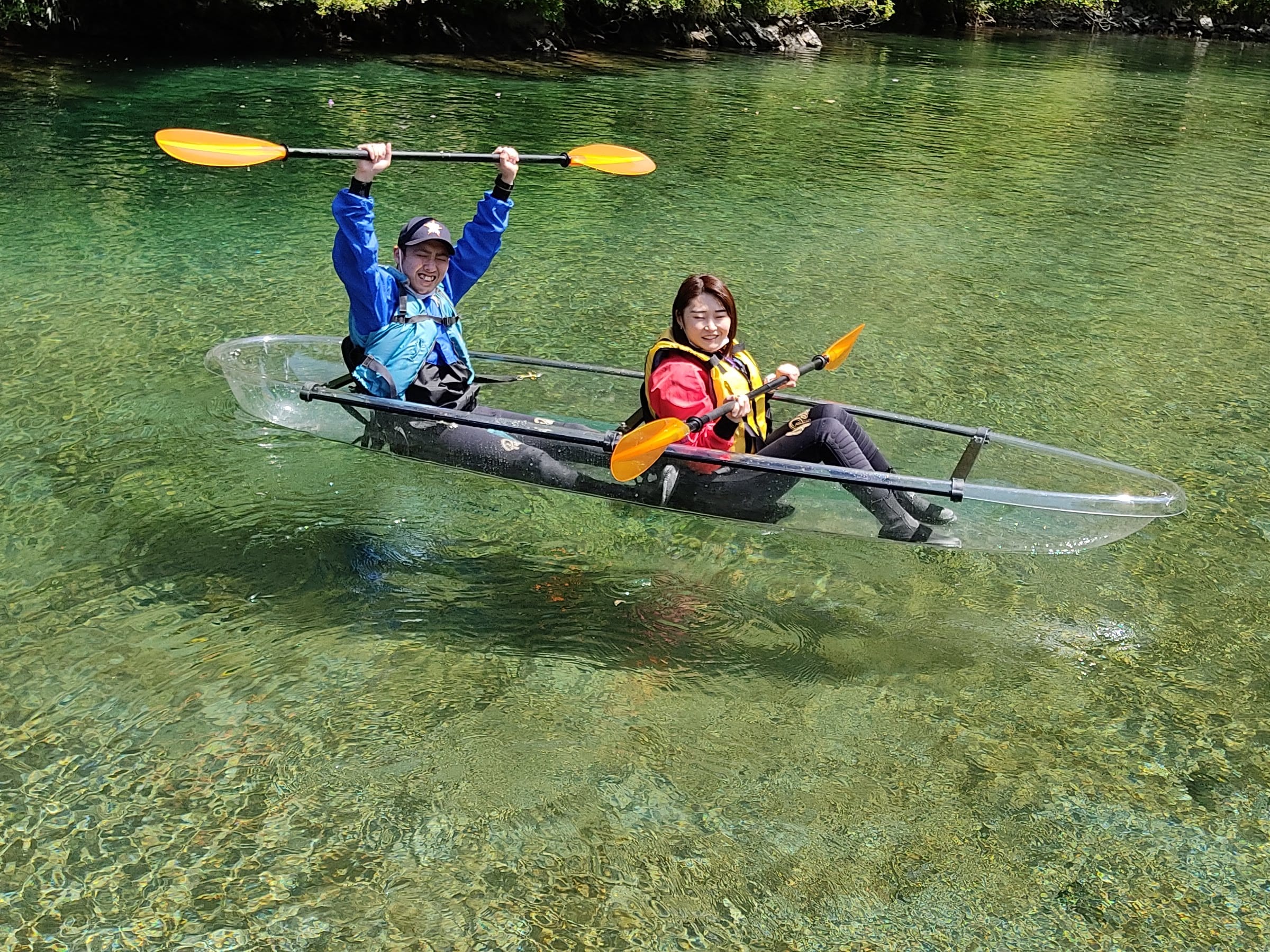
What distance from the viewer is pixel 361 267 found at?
445 cm

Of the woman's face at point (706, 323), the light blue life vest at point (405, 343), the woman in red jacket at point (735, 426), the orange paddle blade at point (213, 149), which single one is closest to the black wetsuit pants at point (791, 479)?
the woman in red jacket at point (735, 426)

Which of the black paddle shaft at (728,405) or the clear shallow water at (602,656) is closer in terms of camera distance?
the clear shallow water at (602,656)

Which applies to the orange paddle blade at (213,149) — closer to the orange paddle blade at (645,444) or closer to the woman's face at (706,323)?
the woman's face at (706,323)

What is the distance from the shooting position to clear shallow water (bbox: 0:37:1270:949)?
3191 mm

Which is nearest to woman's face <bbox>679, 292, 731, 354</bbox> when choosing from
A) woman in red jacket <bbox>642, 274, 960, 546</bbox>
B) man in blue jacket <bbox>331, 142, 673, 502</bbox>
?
woman in red jacket <bbox>642, 274, 960, 546</bbox>

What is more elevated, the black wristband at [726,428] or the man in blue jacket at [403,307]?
the man in blue jacket at [403,307]

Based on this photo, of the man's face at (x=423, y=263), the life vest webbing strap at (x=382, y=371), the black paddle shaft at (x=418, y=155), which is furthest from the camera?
the man's face at (x=423, y=263)

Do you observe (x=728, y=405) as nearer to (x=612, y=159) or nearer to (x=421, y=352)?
(x=421, y=352)

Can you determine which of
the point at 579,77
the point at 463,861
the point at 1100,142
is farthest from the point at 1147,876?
the point at 579,77

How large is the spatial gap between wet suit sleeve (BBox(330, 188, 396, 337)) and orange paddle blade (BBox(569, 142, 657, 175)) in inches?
49.9

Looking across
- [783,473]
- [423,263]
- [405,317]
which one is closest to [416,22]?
[423,263]

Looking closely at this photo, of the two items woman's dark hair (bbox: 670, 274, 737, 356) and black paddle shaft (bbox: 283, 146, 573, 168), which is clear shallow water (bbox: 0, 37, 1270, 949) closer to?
woman's dark hair (bbox: 670, 274, 737, 356)

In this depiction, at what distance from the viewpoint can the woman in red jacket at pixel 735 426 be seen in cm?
414

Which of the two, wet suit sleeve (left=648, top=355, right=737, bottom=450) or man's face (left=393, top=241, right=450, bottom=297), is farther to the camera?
man's face (left=393, top=241, right=450, bottom=297)
